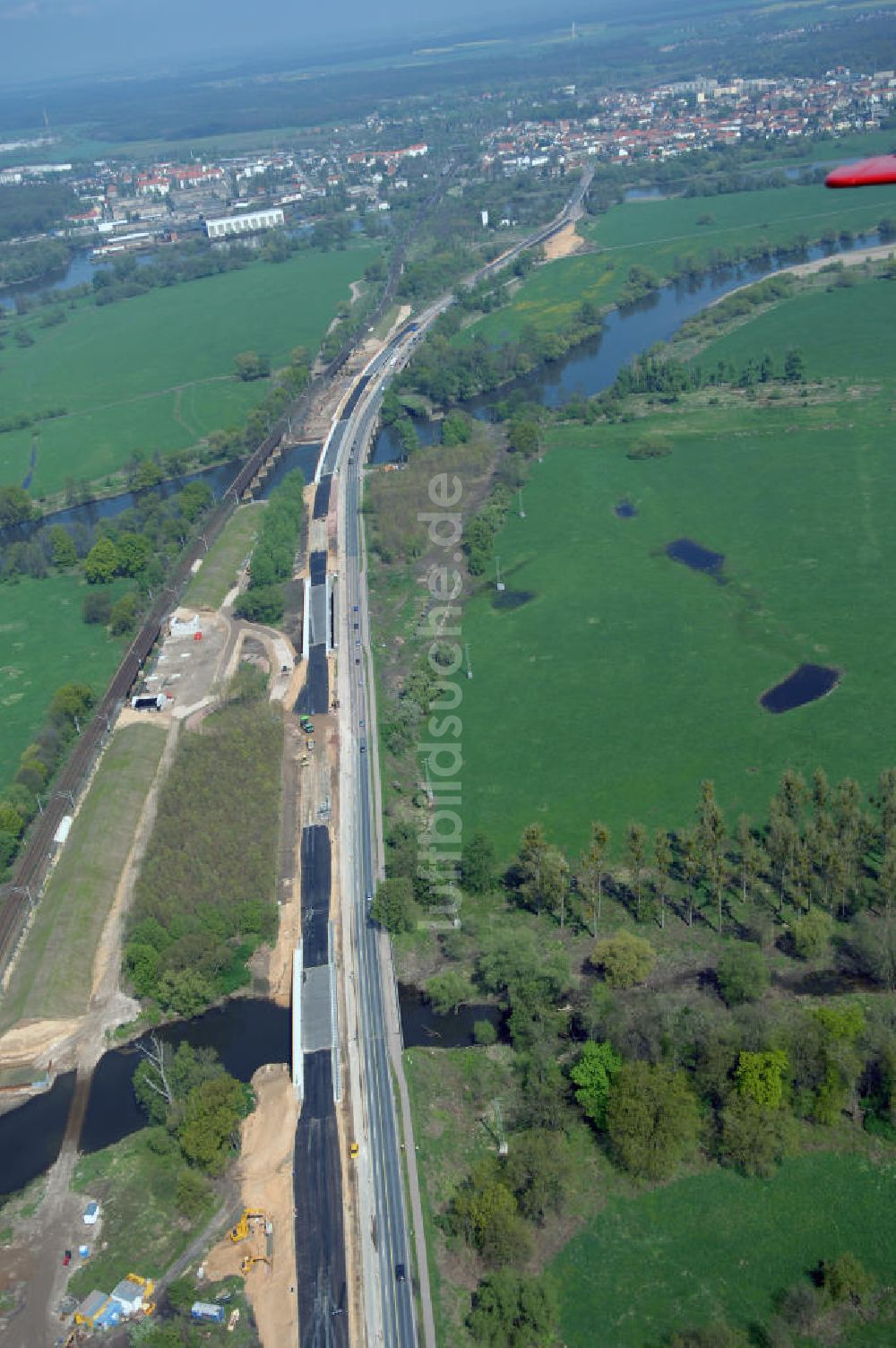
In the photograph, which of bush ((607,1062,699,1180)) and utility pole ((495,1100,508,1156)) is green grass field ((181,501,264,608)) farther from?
bush ((607,1062,699,1180))

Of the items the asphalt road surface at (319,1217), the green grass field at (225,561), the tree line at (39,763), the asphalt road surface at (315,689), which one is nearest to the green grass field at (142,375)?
the green grass field at (225,561)

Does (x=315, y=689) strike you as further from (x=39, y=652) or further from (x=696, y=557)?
(x=696, y=557)

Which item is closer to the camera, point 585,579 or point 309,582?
point 585,579

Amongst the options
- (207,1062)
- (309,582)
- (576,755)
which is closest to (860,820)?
(576,755)

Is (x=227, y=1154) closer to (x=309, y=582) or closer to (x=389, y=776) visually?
(x=389, y=776)

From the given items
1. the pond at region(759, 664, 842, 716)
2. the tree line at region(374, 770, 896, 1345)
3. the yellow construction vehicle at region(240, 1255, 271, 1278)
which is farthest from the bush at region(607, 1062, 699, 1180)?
the pond at region(759, 664, 842, 716)

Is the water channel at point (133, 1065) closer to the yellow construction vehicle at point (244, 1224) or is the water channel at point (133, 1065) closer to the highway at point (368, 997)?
the highway at point (368, 997)

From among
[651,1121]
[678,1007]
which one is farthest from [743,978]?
[651,1121]
